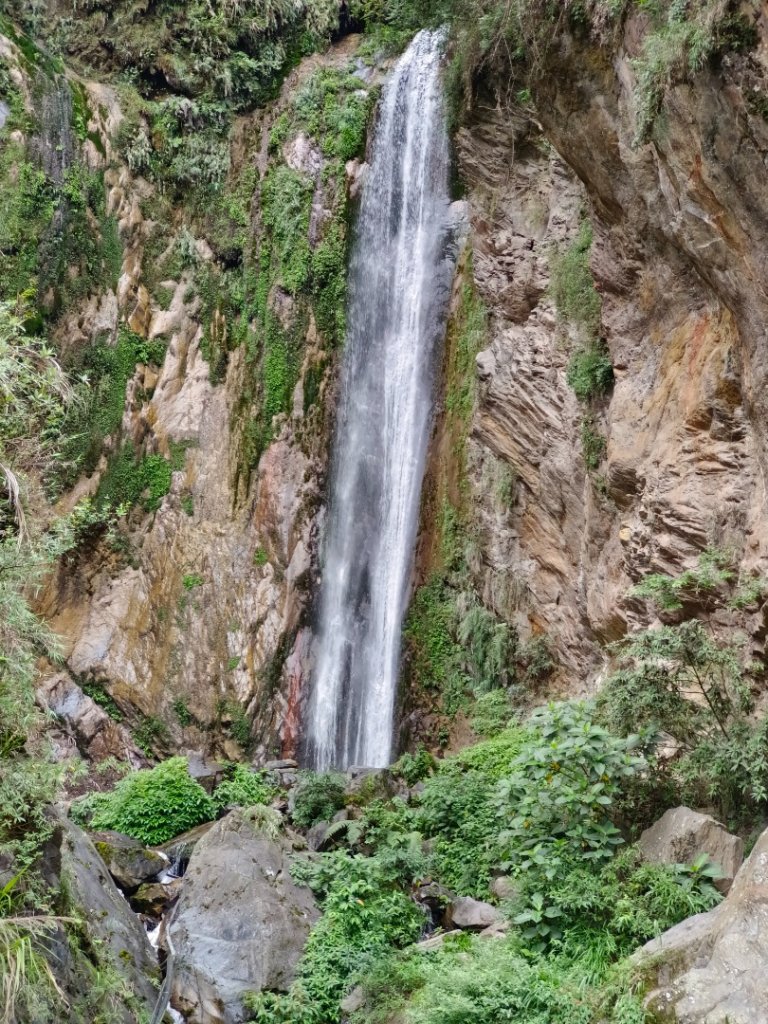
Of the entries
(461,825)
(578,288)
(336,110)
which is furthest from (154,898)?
(336,110)

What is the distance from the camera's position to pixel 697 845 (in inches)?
247

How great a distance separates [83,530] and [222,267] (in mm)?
6054

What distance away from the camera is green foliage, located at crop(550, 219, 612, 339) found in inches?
442

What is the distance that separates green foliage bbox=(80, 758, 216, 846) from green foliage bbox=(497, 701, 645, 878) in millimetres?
5631

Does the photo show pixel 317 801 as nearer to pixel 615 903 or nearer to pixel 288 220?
pixel 615 903

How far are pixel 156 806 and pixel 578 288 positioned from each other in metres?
8.35

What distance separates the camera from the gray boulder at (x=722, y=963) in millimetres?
4723

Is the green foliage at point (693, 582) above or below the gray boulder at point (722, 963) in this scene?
above

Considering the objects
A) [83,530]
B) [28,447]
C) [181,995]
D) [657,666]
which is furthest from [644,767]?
[83,530]

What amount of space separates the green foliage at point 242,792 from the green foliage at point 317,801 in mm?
860

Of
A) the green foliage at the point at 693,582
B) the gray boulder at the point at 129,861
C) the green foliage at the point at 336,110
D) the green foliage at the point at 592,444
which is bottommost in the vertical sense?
the gray boulder at the point at 129,861

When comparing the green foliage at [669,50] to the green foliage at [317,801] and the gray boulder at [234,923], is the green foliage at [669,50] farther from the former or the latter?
the green foliage at [317,801]

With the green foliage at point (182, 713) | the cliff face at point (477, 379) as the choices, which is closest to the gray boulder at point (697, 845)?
the cliff face at point (477, 379)

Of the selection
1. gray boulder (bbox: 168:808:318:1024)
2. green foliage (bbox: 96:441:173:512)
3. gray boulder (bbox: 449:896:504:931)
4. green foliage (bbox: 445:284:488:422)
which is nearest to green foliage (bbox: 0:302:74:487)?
gray boulder (bbox: 168:808:318:1024)
